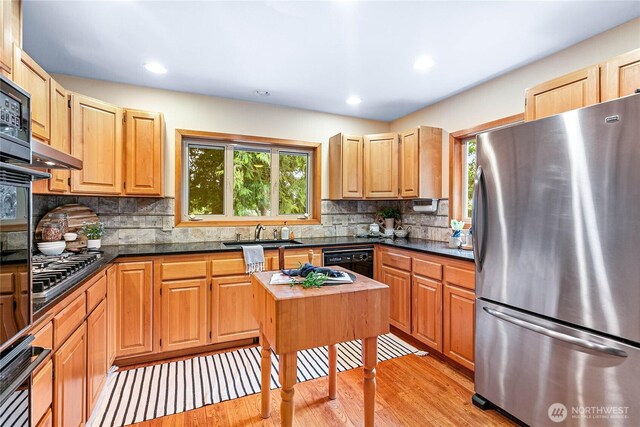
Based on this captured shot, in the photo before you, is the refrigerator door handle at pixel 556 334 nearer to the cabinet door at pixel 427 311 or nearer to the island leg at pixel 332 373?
the cabinet door at pixel 427 311

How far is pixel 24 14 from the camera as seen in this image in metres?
1.95

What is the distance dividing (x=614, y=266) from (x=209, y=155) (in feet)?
11.5

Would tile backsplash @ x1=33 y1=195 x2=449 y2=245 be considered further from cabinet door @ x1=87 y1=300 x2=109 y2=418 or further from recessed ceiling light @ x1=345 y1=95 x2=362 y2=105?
recessed ceiling light @ x1=345 y1=95 x2=362 y2=105

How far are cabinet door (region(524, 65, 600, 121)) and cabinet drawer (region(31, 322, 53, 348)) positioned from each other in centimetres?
306

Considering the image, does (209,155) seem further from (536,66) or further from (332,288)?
(536,66)

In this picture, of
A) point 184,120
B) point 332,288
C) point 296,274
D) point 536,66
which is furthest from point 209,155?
point 536,66

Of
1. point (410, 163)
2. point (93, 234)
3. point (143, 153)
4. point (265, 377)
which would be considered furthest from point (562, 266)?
point (93, 234)

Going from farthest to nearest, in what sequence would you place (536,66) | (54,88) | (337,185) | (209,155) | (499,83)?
(337,185), (209,155), (499,83), (536,66), (54,88)

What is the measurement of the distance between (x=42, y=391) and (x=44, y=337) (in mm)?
201

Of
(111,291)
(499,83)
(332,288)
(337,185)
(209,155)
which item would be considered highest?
(499,83)

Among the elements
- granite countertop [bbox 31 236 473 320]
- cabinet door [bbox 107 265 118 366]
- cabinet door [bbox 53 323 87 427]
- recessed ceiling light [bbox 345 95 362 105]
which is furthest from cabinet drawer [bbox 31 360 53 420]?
recessed ceiling light [bbox 345 95 362 105]

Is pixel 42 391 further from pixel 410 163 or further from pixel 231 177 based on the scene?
pixel 410 163

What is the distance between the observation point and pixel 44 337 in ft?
4.02

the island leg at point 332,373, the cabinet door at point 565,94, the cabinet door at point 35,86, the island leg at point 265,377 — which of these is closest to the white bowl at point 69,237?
the cabinet door at point 35,86
